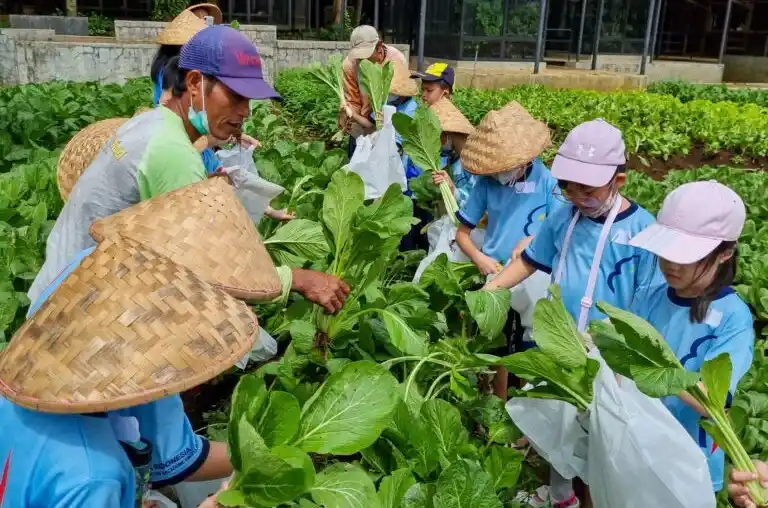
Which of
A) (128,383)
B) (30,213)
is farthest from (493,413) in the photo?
(30,213)

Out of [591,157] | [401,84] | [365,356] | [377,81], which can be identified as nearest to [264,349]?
[365,356]

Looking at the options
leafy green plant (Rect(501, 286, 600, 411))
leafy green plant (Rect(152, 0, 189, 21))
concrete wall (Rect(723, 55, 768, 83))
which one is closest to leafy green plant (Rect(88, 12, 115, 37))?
leafy green plant (Rect(152, 0, 189, 21))

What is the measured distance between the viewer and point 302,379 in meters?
2.89

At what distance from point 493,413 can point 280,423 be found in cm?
123

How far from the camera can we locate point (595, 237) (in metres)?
2.68

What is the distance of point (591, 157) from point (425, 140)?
4.88ft

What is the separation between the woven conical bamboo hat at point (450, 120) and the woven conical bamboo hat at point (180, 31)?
1.48 m

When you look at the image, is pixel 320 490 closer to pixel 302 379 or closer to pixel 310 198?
pixel 302 379

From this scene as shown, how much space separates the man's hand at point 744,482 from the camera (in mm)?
1771

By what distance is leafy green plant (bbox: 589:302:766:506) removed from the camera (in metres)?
1.70

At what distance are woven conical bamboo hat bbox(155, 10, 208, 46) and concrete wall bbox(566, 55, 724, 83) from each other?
708 inches

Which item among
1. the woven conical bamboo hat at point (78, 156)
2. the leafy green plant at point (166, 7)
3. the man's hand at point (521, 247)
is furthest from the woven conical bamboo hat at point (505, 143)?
the leafy green plant at point (166, 7)

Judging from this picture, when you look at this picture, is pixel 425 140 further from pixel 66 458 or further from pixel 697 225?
pixel 66 458

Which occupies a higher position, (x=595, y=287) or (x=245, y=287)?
(x=245, y=287)
